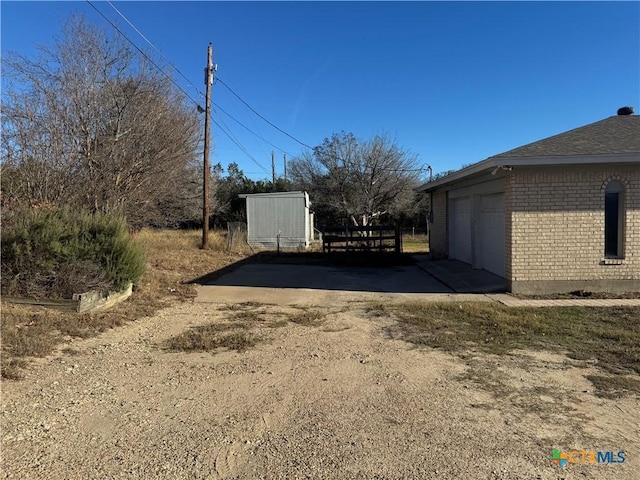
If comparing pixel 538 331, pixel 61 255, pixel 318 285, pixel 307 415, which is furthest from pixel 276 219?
pixel 307 415

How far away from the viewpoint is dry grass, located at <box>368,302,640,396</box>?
516cm

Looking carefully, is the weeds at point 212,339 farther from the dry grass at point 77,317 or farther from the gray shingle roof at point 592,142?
the gray shingle roof at point 592,142

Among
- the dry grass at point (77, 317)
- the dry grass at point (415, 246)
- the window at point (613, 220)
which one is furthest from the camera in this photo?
the dry grass at point (415, 246)

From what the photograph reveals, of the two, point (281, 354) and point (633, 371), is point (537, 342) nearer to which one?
point (633, 371)

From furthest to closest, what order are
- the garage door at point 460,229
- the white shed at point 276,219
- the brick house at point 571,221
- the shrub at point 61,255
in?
1. the white shed at point 276,219
2. the garage door at point 460,229
3. the brick house at point 571,221
4. the shrub at point 61,255

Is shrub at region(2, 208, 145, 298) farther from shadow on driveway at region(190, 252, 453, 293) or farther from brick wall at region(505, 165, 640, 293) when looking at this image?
brick wall at region(505, 165, 640, 293)

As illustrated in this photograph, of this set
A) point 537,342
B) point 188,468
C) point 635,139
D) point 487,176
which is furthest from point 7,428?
point 635,139

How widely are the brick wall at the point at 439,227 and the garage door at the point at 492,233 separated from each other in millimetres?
3564

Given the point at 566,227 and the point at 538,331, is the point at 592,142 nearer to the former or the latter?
the point at 566,227

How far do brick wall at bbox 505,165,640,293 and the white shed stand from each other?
684 inches

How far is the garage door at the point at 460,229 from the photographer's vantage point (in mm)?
13820

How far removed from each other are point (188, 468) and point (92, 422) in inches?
47.0

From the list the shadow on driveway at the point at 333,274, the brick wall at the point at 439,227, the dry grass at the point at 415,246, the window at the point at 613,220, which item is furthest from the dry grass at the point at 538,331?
the dry grass at the point at 415,246

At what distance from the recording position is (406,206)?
1426 inches
